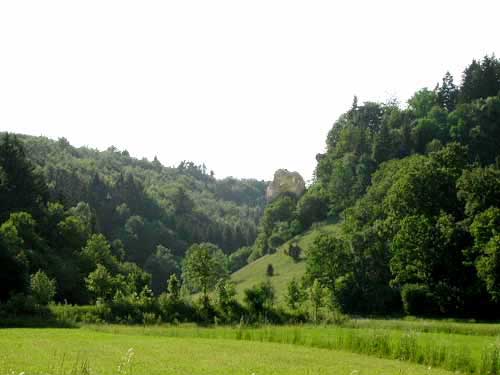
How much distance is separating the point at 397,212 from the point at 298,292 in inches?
687

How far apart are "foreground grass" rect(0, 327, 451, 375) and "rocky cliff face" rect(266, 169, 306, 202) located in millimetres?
127298

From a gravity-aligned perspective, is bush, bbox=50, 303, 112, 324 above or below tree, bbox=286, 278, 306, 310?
below

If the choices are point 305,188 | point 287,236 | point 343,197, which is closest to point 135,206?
point 305,188

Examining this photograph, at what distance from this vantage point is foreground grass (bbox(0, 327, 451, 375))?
83.2ft

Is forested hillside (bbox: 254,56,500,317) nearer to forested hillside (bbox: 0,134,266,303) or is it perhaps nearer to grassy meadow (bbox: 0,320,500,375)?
grassy meadow (bbox: 0,320,500,375)

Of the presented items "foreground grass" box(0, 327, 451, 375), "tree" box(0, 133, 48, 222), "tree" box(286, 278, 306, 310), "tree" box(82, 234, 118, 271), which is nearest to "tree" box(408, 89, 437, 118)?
"tree" box(286, 278, 306, 310)

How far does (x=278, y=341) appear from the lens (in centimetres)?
4322

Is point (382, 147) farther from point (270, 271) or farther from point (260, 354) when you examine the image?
point (260, 354)

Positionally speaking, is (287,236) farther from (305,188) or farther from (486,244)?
(486,244)

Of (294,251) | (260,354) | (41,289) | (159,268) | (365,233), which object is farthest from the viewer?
(159,268)

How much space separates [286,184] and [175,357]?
Result: 140 metres

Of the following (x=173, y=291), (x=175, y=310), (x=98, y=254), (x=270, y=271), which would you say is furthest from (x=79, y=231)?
(x=175, y=310)

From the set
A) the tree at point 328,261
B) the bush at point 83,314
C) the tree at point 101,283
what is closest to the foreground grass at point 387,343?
the bush at point 83,314

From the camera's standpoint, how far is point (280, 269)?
117m
